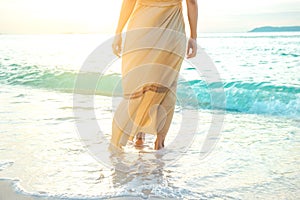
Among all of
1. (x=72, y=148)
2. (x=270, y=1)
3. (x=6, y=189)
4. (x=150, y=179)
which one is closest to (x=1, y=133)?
(x=72, y=148)

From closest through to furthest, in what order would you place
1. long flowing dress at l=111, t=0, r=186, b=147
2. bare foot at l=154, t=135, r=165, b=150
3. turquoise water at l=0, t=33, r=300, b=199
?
1. turquoise water at l=0, t=33, r=300, b=199
2. long flowing dress at l=111, t=0, r=186, b=147
3. bare foot at l=154, t=135, r=165, b=150

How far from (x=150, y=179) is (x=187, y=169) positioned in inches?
14.9

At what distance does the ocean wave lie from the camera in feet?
21.7

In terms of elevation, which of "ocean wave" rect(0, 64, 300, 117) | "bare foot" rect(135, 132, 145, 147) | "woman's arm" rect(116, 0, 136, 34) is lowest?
"ocean wave" rect(0, 64, 300, 117)

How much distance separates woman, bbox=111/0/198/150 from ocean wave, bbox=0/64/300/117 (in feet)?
9.66

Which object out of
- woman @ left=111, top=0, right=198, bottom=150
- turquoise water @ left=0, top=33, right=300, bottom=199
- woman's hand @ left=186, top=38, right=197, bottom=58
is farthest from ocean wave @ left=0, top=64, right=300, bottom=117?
woman @ left=111, top=0, right=198, bottom=150

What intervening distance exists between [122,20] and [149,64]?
0.46 metres

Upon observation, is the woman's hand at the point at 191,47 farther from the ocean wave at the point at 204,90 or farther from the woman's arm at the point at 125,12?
the ocean wave at the point at 204,90

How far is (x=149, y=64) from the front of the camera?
357cm

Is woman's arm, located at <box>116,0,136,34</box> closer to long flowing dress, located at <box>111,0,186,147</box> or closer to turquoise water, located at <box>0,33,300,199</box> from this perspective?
long flowing dress, located at <box>111,0,186,147</box>

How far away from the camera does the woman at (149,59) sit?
11.6 ft

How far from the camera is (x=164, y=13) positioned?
11.6 feet

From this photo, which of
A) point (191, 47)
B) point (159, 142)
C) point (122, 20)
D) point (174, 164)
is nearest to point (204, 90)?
point (159, 142)

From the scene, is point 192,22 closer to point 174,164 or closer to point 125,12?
point 125,12
